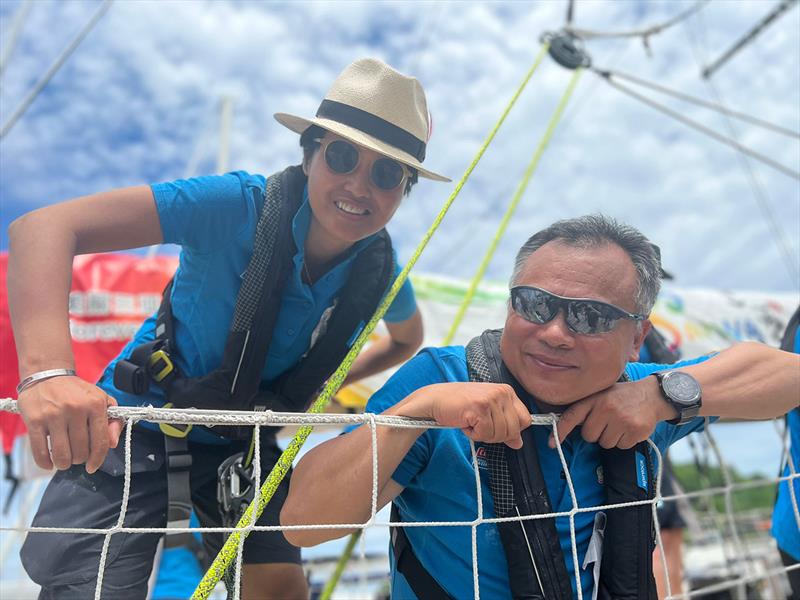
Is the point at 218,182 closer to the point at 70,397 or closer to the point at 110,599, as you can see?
the point at 70,397

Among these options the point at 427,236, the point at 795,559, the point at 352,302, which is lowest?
the point at 795,559

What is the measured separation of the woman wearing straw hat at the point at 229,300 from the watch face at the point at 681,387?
94 centimetres

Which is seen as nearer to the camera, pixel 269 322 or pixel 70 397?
pixel 70 397

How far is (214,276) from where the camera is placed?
185cm

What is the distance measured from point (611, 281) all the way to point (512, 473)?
531 millimetres

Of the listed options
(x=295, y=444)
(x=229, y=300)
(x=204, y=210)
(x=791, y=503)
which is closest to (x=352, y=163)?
(x=204, y=210)

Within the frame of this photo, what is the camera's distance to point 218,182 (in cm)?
182

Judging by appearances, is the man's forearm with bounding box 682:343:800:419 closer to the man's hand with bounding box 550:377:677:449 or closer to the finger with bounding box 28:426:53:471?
the man's hand with bounding box 550:377:677:449

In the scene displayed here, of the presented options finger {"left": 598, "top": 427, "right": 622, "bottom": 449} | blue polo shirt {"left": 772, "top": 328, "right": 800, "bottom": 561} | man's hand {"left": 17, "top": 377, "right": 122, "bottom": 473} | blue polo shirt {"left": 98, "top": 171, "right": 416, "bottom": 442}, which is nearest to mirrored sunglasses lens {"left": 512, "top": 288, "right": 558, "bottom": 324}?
finger {"left": 598, "top": 427, "right": 622, "bottom": 449}

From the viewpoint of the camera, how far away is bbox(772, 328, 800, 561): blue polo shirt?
2178mm

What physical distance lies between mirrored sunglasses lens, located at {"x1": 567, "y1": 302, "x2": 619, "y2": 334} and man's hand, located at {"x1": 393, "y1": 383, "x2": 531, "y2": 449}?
0.27 metres

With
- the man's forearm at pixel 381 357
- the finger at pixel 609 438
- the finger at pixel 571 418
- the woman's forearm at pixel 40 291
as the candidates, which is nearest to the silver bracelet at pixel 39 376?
the woman's forearm at pixel 40 291

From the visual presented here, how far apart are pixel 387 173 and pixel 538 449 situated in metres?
0.91

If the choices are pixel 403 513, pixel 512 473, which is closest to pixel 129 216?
pixel 403 513
